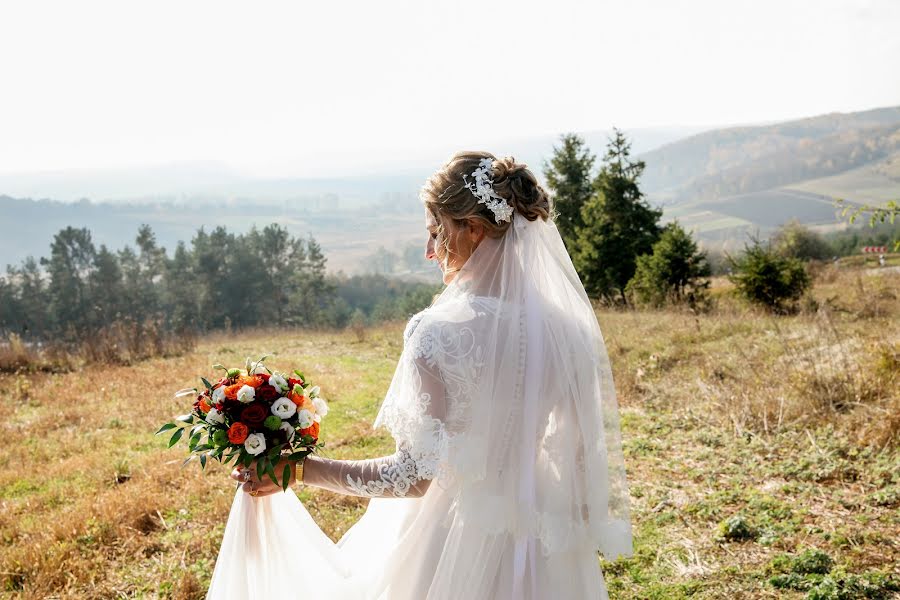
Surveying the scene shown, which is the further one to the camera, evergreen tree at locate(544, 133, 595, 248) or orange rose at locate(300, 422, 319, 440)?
evergreen tree at locate(544, 133, 595, 248)

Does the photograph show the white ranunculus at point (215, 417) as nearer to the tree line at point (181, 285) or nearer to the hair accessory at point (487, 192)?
the hair accessory at point (487, 192)

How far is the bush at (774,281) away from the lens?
1429cm

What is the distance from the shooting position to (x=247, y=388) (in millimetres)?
2490

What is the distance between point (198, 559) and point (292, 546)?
97.7 inches

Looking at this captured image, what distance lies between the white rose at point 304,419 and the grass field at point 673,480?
249 centimetres

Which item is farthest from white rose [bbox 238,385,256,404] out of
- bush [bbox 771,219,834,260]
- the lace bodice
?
bush [bbox 771,219,834,260]

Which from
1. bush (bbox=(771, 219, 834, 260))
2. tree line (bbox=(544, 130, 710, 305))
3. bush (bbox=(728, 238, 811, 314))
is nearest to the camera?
bush (bbox=(728, 238, 811, 314))

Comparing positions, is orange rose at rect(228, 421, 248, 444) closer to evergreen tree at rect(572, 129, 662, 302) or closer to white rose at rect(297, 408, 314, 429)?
white rose at rect(297, 408, 314, 429)

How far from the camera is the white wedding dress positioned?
7.48 ft

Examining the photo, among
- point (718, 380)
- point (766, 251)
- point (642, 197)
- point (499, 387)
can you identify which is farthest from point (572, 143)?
point (499, 387)

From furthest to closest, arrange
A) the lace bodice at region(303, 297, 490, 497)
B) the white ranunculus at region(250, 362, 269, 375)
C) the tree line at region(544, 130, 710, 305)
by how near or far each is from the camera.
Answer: the tree line at region(544, 130, 710, 305) → the white ranunculus at region(250, 362, 269, 375) → the lace bodice at region(303, 297, 490, 497)

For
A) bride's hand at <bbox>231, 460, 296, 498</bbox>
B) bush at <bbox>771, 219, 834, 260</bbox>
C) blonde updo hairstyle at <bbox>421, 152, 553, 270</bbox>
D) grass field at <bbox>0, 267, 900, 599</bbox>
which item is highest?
blonde updo hairstyle at <bbox>421, 152, 553, 270</bbox>

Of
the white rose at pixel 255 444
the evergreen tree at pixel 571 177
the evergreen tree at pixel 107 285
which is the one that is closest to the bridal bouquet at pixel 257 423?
the white rose at pixel 255 444

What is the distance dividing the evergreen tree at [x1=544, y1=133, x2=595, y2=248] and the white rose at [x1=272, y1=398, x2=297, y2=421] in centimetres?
3398
